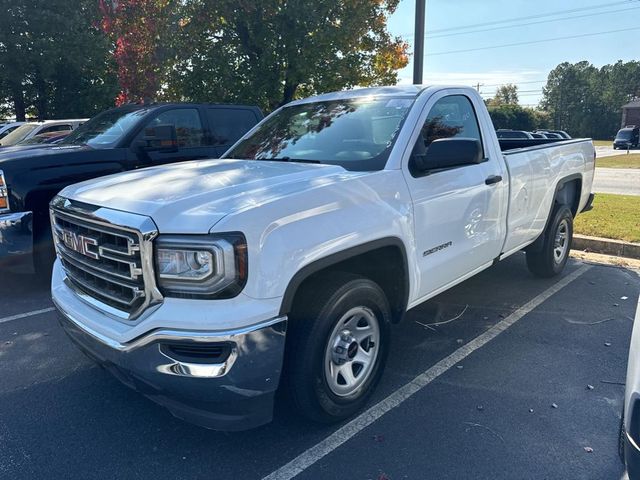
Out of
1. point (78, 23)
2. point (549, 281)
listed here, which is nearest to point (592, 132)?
point (78, 23)

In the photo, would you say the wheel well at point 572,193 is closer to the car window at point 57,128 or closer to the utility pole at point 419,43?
the utility pole at point 419,43

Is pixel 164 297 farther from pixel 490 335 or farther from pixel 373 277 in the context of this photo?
pixel 490 335

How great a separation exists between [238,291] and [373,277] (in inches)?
50.4

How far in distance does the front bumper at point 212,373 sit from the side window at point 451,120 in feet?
6.62

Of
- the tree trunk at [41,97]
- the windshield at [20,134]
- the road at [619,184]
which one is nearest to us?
the windshield at [20,134]

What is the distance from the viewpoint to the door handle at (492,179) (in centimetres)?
414

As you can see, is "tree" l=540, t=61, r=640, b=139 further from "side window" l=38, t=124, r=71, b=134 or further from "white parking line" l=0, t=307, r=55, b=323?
"white parking line" l=0, t=307, r=55, b=323

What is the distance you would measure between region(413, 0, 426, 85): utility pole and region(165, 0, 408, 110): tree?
4103 mm

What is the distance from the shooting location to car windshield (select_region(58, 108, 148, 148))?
20.8 ft

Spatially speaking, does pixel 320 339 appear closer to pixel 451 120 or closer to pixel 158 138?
pixel 451 120

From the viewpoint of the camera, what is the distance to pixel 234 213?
2451mm

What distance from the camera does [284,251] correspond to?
2.53 meters

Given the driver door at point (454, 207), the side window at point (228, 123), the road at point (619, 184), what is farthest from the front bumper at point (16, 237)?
the road at point (619, 184)

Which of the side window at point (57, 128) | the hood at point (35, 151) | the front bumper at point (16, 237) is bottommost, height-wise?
the front bumper at point (16, 237)
